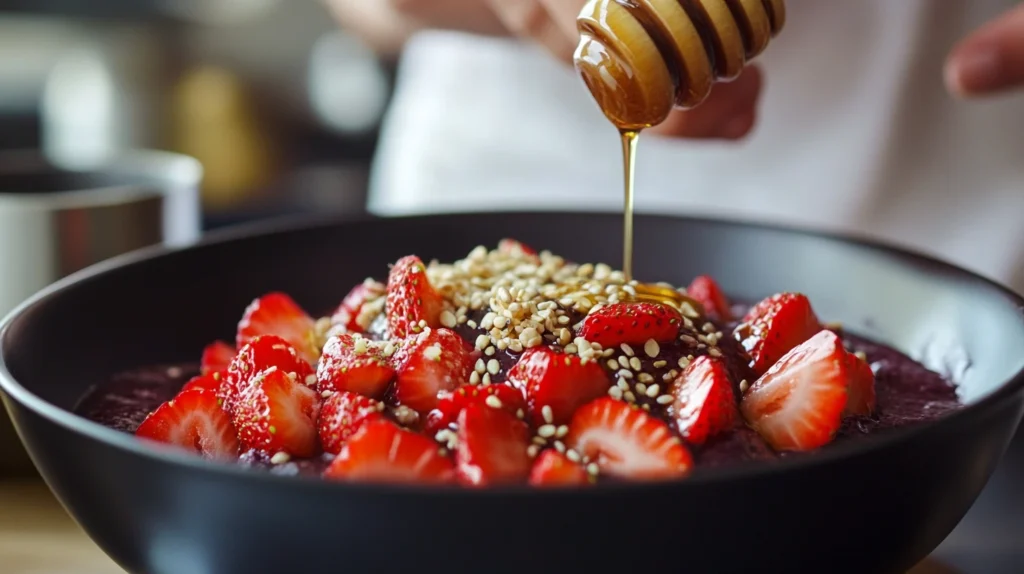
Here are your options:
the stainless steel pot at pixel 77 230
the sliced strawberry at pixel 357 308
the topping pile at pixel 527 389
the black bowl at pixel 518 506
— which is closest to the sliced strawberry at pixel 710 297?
the topping pile at pixel 527 389

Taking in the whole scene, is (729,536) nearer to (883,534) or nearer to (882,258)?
(883,534)

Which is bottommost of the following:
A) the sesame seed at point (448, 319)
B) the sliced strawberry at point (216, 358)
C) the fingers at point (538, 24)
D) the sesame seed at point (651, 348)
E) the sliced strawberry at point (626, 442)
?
the sliced strawberry at point (216, 358)

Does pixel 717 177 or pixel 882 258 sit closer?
pixel 882 258

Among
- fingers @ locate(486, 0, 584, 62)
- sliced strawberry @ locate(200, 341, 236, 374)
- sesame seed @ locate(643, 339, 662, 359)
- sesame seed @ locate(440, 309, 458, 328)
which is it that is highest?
fingers @ locate(486, 0, 584, 62)

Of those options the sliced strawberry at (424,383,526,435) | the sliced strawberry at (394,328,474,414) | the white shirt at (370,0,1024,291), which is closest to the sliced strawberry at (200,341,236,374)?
the sliced strawberry at (394,328,474,414)

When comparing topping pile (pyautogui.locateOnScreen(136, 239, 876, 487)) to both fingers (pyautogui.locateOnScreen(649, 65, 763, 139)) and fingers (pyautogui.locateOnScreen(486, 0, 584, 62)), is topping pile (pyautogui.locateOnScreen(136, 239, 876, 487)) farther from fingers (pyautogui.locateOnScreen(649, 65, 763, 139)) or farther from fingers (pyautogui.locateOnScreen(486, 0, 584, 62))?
fingers (pyautogui.locateOnScreen(486, 0, 584, 62))

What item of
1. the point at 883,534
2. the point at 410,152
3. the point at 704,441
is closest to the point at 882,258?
the point at 704,441

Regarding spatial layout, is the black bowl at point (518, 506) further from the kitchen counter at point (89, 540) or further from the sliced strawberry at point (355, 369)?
the sliced strawberry at point (355, 369)
